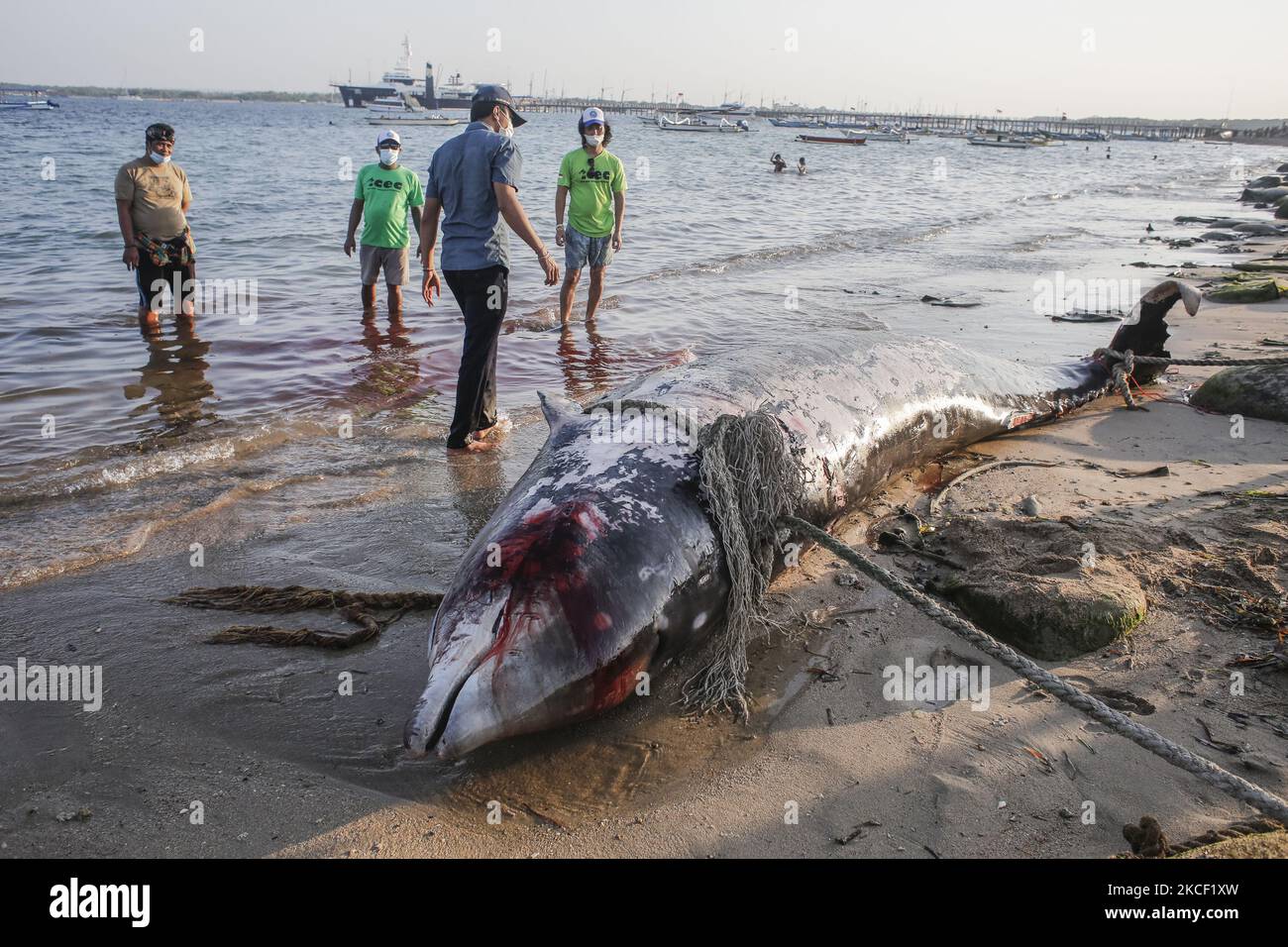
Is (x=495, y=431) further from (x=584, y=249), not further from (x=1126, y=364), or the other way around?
(x=1126, y=364)

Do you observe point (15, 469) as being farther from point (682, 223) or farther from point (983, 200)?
point (983, 200)

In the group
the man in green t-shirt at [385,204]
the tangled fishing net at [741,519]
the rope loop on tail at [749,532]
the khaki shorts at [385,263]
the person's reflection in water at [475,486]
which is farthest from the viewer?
the khaki shorts at [385,263]

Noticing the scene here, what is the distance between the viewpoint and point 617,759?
3.02 m

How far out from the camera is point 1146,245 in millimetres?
18875

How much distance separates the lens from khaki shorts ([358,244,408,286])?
9.75 m

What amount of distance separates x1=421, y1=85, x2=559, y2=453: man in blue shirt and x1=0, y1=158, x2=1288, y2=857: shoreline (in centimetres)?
241

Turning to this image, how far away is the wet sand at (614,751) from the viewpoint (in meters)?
2.62

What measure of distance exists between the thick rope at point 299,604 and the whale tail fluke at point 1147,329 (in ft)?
20.8

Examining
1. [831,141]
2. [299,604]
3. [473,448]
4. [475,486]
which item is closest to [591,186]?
[473,448]

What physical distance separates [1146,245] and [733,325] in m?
13.1

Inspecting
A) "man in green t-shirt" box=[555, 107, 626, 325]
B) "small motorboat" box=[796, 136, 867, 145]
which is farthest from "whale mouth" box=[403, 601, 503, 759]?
"small motorboat" box=[796, 136, 867, 145]

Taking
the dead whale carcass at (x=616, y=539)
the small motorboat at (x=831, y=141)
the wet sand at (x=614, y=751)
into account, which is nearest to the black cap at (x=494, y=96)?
the dead whale carcass at (x=616, y=539)

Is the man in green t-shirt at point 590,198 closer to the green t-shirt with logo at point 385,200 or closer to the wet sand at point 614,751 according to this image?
the green t-shirt with logo at point 385,200
